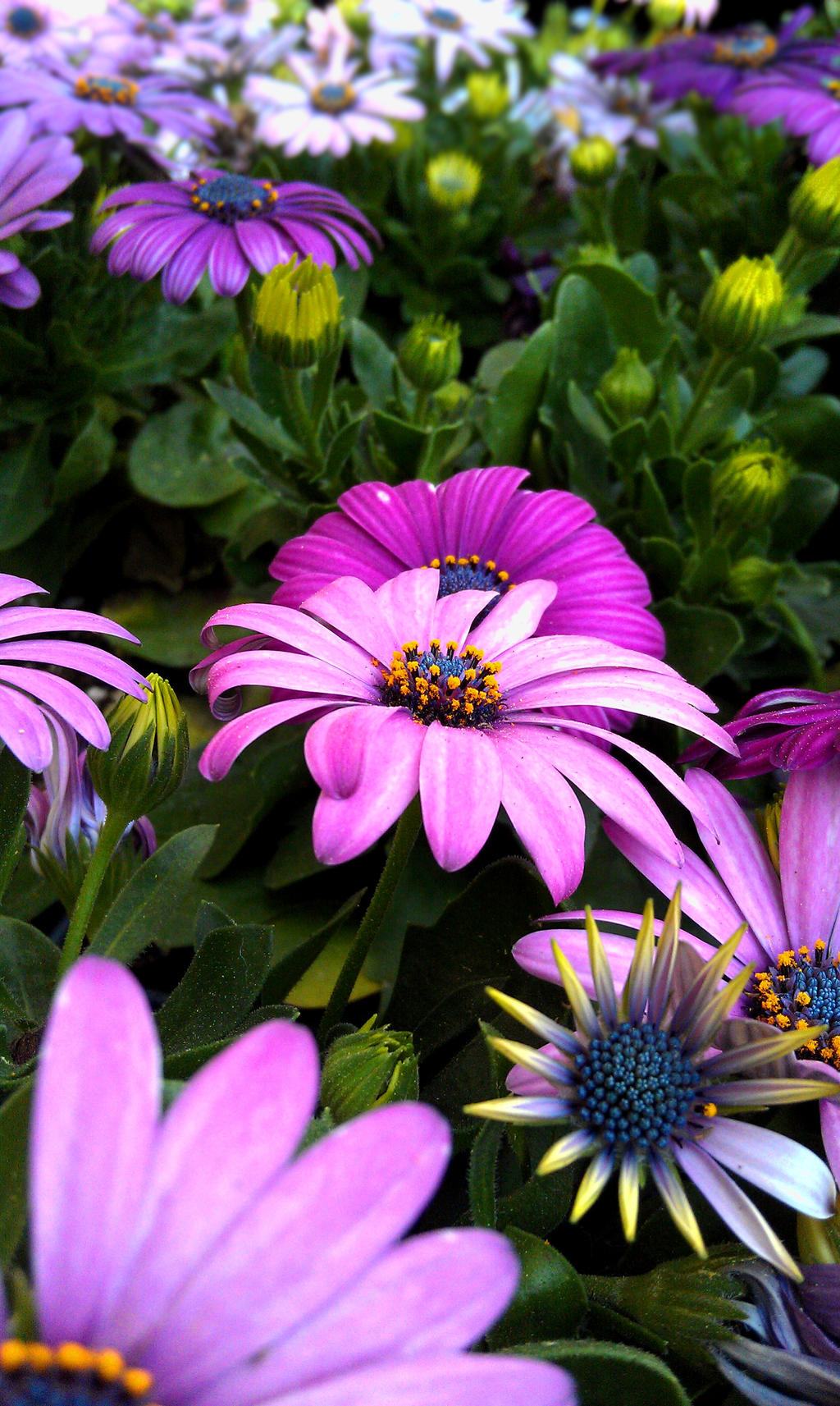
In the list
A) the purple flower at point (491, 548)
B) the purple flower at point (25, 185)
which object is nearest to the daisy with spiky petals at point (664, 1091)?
the purple flower at point (491, 548)

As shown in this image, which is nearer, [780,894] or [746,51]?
[780,894]

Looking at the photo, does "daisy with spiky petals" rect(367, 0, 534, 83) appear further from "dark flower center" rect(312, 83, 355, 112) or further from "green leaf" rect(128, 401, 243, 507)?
"green leaf" rect(128, 401, 243, 507)

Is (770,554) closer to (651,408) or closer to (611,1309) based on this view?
(651,408)

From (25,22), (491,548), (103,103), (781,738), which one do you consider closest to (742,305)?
(491,548)

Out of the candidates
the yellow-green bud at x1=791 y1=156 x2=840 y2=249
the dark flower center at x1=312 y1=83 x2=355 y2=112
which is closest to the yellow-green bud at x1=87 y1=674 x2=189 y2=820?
the yellow-green bud at x1=791 y1=156 x2=840 y2=249

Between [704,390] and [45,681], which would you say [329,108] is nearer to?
[704,390]

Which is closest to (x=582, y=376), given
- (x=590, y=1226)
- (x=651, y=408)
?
(x=651, y=408)
